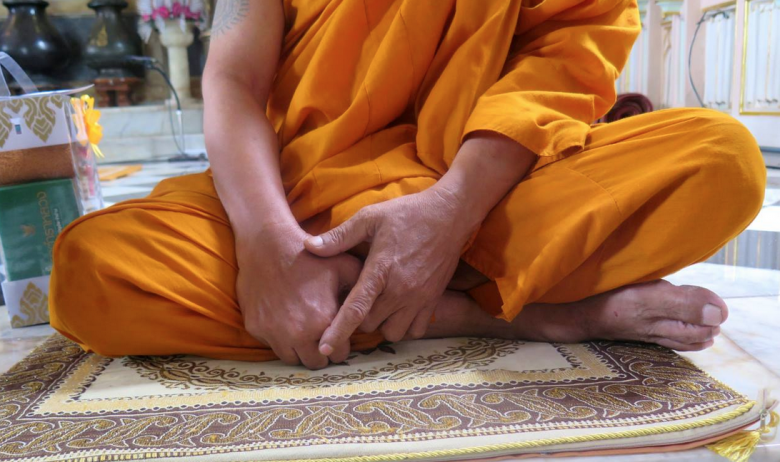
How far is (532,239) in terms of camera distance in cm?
103

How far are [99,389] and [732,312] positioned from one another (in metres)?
1.07

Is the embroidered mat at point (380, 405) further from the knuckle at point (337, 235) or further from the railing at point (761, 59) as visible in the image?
the railing at point (761, 59)

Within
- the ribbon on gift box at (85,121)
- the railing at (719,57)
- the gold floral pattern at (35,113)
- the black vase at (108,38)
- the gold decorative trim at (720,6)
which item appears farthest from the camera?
the black vase at (108,38)

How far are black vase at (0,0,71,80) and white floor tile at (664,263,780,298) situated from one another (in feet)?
18.8

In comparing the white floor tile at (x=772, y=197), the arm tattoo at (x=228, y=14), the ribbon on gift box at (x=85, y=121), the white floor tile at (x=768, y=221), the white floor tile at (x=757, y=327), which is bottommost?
the white floor tile at (x=772, y=197)

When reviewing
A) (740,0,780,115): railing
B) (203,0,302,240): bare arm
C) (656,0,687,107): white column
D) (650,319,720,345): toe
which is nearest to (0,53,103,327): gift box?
(203,0,302,240): bare arm

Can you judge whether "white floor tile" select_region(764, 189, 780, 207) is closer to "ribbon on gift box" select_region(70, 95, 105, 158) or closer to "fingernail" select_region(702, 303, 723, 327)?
"fingernail" select_region(702, 303, 723, 327)

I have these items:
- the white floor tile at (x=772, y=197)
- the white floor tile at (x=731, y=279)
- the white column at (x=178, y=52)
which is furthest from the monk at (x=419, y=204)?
the white column at (x=178, y=52)

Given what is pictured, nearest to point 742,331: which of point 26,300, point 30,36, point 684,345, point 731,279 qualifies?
point 684,345

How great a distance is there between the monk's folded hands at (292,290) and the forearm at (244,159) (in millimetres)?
31

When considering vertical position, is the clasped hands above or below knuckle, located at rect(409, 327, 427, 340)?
above

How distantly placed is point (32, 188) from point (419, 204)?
86 centimetres

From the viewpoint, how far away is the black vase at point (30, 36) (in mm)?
5820

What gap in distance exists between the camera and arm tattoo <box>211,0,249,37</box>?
117cm
